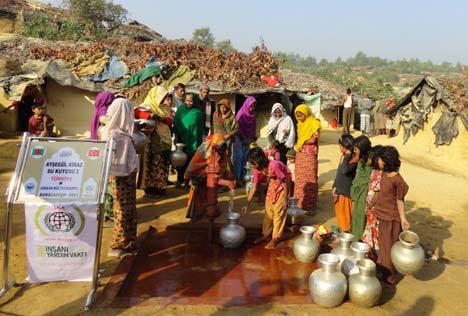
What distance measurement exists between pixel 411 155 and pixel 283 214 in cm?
980

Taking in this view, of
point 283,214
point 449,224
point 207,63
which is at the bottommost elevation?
point 449,224

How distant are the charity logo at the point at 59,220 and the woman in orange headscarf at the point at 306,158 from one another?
3.63 metres

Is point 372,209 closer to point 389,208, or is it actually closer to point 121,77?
point 389,208

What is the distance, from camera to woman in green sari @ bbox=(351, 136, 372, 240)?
15.3 feet

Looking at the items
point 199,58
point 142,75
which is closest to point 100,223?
point 142,75

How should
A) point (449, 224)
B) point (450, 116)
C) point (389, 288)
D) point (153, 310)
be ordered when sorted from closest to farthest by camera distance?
point (153, 310)
point (389, 288)
point (449, 224)
point (450, 116)

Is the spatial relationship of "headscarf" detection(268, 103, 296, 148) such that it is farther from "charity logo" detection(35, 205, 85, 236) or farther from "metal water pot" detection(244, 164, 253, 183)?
"charity logo" detection(35, 205, 85, 236)

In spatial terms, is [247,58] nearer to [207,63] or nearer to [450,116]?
[207,63]

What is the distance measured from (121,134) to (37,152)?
89cm

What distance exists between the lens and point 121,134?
14.1ft

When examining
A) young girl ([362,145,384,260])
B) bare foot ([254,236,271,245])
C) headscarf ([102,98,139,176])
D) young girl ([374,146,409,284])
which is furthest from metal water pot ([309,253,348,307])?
headscarf ([102,98,139,176])

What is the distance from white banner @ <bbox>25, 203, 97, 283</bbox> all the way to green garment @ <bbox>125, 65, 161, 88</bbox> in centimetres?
896

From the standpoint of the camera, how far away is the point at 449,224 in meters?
6.46

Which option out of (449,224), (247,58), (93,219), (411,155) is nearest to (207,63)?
(247,58)
